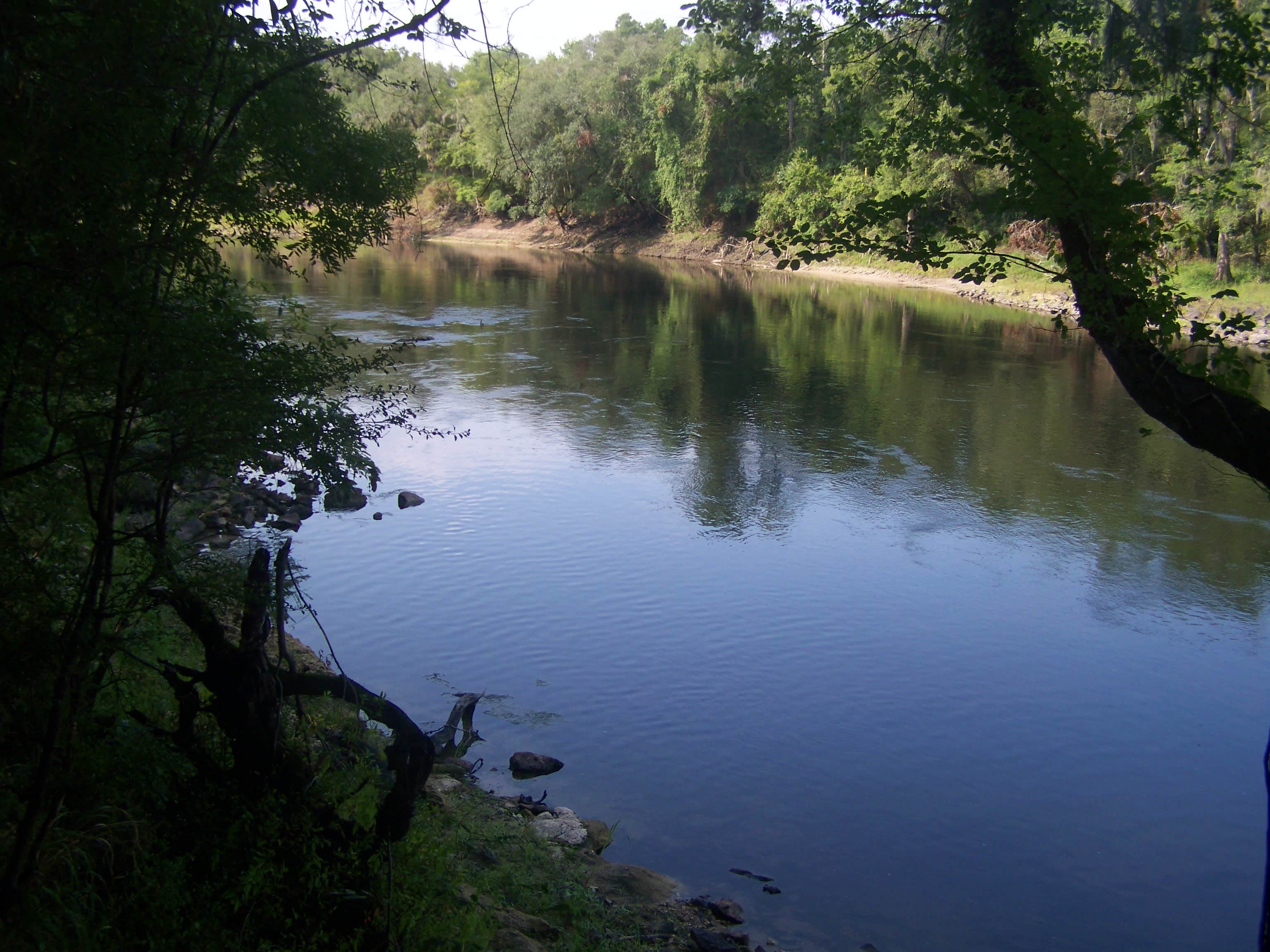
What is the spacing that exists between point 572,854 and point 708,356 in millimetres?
22410

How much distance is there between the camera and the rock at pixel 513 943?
5.56m

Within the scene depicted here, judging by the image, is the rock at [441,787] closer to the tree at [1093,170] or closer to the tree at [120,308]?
the tree at [120,308]

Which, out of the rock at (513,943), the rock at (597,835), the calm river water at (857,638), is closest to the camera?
the rock at (513,943)

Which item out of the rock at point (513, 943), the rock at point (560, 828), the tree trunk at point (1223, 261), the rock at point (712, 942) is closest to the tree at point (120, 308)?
the rock at point (513, 943)

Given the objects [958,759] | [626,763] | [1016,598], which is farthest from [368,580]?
[1016,598]

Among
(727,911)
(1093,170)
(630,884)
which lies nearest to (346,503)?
(630,884)

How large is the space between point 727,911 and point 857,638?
5.32 m

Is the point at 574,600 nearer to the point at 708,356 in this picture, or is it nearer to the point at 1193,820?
the point at 1193,820

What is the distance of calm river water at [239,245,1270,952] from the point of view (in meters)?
7.84

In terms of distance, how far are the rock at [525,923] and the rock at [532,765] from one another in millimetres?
2612

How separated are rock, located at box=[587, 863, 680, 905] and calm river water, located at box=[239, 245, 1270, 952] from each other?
0.41m

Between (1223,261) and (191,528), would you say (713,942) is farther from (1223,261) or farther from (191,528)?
(1223,261)

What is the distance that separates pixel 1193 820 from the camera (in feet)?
28.2

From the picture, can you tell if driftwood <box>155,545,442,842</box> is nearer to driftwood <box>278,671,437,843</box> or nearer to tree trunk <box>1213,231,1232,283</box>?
driftwood <box>278,671,437,843</box>
